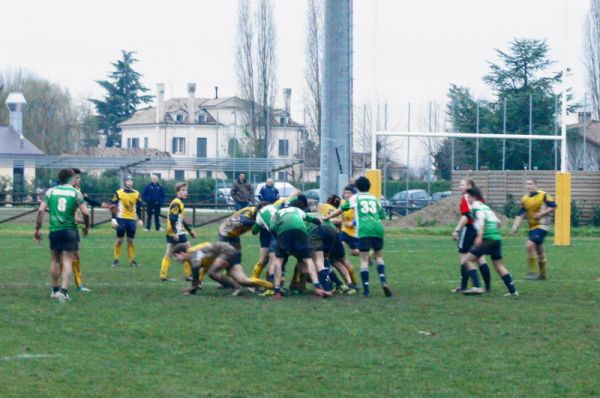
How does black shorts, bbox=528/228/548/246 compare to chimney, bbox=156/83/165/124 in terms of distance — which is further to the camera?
chimney, bbox=156/83/165/124

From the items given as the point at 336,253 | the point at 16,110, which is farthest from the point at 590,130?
the point at 16,110

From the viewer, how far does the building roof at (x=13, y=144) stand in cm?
7306

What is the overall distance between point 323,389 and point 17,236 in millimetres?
26055

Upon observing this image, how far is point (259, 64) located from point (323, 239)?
45544 millimetres

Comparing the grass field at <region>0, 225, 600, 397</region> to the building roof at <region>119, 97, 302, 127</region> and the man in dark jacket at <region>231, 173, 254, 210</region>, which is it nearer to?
the man in dark jacket at <region>231, 173, 254, 210</region>

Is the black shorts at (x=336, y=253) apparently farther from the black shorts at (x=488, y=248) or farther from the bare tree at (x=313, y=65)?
the bare tree at (x=313, y=65)

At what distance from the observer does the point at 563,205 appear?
30312mm

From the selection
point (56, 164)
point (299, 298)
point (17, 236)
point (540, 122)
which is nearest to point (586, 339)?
Result: point (299, 298)

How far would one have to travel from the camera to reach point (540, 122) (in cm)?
4100

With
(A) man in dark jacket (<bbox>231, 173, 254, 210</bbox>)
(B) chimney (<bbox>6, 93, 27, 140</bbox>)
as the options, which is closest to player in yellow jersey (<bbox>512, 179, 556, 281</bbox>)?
(A) man in dark jacket (<bbox>231, 173, 254, 210</bbox>)

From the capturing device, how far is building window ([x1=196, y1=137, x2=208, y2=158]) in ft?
280

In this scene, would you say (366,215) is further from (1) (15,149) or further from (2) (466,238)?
(1) (15,149)

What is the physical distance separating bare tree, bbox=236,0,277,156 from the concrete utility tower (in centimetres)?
3480

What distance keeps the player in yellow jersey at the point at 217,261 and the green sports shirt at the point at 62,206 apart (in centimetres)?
166
